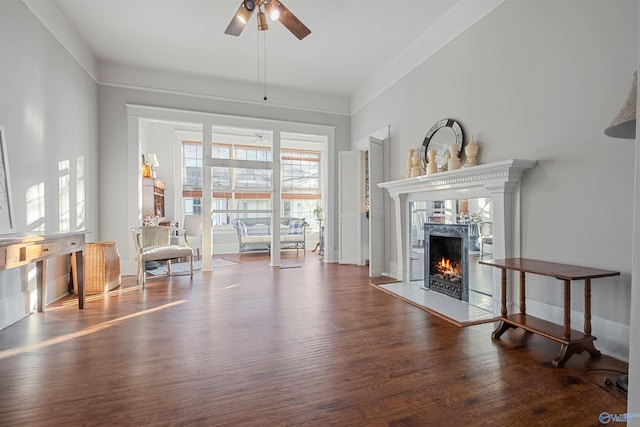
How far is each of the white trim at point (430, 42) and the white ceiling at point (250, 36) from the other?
9cm

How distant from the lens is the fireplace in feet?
10.8

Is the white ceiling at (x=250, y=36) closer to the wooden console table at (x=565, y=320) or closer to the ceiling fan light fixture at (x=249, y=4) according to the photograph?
the ceiling fan light fixture at (x=249, y=4)

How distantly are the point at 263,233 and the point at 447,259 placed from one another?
4.52 meters

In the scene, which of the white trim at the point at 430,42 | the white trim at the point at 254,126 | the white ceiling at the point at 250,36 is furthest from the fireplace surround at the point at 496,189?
the white trim at the point at 254,126

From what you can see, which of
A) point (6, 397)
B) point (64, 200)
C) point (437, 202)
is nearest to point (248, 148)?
point (64, 200)

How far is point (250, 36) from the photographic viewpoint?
3.99m

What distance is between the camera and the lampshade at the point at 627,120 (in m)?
1.55

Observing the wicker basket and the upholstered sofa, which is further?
the upholstered sofa

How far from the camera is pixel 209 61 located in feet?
15.3

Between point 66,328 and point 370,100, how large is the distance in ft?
16.6

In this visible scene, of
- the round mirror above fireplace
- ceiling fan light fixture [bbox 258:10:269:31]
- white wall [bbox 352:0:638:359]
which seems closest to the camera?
white wall [bbox 352:0:638:359]

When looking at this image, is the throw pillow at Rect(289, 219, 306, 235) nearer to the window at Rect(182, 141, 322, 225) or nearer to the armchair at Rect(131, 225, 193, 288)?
the window at Rect(182, 141, 322, 225)

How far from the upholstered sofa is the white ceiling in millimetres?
3154

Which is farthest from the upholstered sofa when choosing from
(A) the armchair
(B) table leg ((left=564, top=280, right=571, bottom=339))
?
(B) table leg ((left=564, top=280, right=571, bottom=339))
